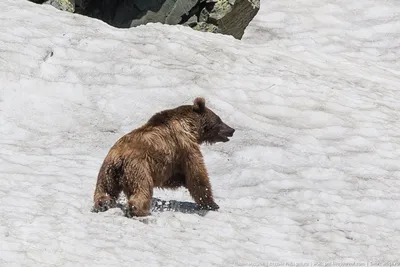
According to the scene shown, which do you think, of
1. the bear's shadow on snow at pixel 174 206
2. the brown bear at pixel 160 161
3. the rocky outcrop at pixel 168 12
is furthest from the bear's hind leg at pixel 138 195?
the rocky outcrop at pixel 168 12

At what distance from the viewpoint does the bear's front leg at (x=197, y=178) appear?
8.06 metres

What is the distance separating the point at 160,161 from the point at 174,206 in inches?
27.4

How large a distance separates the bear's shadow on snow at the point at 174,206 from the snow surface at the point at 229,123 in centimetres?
6

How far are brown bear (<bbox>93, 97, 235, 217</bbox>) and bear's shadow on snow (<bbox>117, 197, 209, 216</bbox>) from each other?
0.10 m

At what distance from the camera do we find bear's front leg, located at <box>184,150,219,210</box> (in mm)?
8062

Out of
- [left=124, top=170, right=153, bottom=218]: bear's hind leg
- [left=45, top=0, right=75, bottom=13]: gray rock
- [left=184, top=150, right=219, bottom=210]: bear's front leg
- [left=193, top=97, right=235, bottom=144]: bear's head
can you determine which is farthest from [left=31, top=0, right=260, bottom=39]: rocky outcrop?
[left=124, top=170, right=153, bottom=218]: bear's hind leg

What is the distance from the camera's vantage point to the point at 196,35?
14414 mm

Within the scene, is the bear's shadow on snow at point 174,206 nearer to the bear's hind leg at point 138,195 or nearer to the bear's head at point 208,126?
the bear's hind leg at point 138,195

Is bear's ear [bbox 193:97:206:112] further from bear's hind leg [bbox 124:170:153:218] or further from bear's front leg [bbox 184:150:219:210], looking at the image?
bear's hind leg [bbox 124:170:153:218]

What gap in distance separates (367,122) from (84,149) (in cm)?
421

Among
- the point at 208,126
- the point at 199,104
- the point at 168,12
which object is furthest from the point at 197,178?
the point at 168,12

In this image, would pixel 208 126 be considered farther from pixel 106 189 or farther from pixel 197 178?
pixel 106 189

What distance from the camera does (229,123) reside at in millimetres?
11562

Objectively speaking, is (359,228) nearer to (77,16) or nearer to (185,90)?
(185,90)
